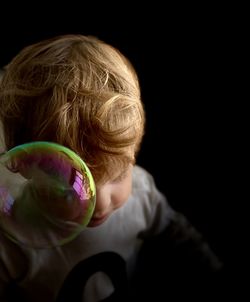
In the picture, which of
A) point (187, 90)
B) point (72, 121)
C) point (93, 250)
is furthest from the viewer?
point (187, 90)

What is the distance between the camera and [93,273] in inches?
41.2

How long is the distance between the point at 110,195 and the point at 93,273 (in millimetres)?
228

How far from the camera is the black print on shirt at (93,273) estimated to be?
40.5 inches

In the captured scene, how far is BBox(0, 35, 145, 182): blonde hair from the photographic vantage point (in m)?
0.80

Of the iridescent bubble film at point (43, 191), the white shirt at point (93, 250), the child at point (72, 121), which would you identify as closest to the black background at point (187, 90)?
the white shirt at point (93, 250)

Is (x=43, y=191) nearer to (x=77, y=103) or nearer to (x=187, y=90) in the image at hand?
(x=77, y=103)

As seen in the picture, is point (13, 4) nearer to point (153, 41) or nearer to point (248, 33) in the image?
point (153, 41)

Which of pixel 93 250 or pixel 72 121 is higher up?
pixel 72 121

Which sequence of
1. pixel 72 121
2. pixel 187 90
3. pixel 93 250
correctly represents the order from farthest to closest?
1. pixel 187 90
2. pixel 93 250
3. pixel 72 121

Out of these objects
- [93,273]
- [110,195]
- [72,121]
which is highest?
[72,121]

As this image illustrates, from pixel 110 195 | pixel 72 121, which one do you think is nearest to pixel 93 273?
pixel 110 195

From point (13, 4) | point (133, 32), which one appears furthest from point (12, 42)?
point (133, 32)

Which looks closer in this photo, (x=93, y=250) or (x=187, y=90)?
(x=93, y=250)

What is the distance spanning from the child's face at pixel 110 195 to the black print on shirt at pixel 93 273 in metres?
0.14
